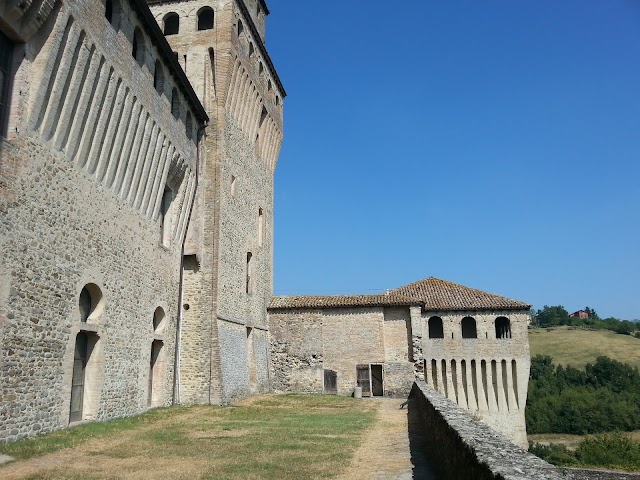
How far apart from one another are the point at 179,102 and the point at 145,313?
21.3ft

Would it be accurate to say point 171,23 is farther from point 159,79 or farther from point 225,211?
point 225,211

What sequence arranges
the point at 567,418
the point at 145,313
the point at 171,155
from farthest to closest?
the point at 567,418 < the point at 171,155 < the point at 145,313

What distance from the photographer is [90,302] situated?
1130 centimetres

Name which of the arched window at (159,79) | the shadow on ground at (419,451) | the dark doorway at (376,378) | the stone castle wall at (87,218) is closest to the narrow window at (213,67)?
the stone castle wall at (87,218)

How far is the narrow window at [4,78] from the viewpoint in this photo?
27.4 ft

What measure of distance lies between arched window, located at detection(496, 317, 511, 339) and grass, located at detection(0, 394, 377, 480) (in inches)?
546

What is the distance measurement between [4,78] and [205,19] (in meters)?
13.0

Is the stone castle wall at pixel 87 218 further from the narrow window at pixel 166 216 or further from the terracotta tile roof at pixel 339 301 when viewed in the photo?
the terracotta tile roof at pixel 339 301

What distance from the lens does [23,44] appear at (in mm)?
8750

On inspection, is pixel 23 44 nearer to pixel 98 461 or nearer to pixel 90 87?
pixel 90 87

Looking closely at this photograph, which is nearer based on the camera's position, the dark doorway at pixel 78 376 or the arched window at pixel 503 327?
the dark doorway at pixel 78 376

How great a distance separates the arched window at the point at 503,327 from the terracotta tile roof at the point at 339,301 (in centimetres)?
586

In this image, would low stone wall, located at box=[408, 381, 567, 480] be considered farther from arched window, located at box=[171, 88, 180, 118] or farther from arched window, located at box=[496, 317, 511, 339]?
arched window, located at box=[496, 317, 511, 339]

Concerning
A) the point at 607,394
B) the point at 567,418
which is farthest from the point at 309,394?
the point at 607,394
